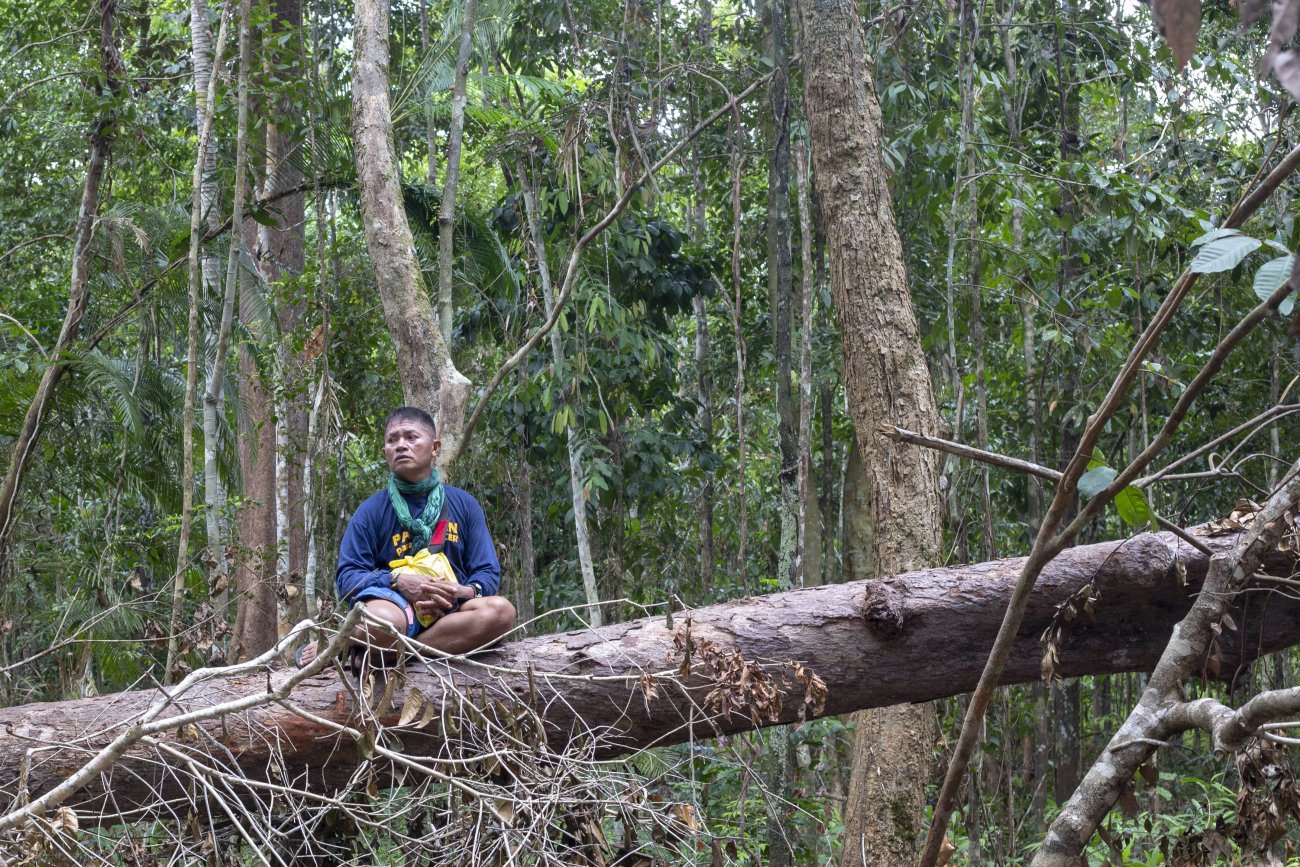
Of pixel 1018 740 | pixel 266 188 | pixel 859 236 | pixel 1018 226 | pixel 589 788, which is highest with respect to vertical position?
pixel 266 188

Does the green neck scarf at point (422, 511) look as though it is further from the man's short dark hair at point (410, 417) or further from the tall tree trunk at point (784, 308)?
the tall tree trunk at point (784, 308)

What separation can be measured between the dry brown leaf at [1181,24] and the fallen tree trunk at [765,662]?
3.20 meters

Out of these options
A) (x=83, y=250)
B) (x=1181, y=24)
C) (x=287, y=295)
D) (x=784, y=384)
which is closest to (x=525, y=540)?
(x=287, y=295)

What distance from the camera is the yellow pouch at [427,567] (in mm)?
4258

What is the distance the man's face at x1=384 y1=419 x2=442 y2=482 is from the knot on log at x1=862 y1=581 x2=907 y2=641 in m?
1.86

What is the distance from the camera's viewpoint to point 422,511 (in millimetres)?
4504

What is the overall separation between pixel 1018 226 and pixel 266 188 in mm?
6285

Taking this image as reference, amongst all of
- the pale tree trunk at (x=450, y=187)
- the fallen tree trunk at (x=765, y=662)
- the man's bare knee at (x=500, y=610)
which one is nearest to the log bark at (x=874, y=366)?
the fallen tree trunk at (x=765, y=662)

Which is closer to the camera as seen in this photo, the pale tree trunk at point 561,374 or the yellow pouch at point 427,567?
the yellow pouch at point 427,567

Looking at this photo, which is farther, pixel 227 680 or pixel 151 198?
pixel 151 198

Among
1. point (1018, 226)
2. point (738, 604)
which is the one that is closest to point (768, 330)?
point (1018, 226)

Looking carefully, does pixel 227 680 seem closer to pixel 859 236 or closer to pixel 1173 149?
pixel 859 236

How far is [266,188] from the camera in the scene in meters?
9.50

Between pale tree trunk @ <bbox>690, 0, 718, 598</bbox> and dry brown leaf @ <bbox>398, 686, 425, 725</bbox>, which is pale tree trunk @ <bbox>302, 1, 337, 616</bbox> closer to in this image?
pale tree trunk @ <bbox>690, 0, 718, 598</bbox>
